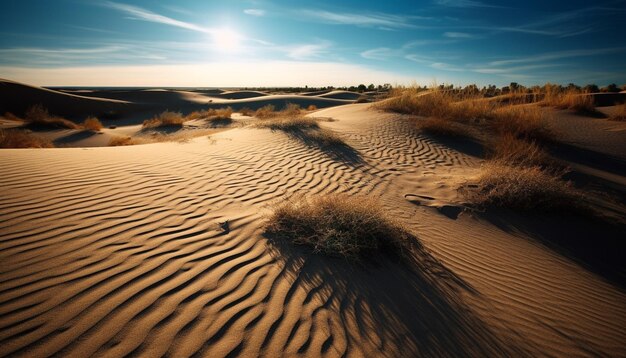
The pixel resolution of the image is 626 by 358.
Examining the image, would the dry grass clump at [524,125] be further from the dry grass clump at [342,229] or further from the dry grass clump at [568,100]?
the dry grass clump at [342,229]

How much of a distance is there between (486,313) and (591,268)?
7.25ft

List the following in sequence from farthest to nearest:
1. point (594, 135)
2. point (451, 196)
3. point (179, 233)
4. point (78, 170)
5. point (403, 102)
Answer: point (403, 102)
point (594, 135)
point (451, 196)
point (78, 170)
point (179, 233)

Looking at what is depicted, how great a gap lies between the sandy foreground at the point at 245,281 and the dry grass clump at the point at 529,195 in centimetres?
31

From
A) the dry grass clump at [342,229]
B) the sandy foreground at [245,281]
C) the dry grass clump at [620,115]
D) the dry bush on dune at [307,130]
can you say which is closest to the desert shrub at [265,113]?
the dry bush on dune at [307,130]

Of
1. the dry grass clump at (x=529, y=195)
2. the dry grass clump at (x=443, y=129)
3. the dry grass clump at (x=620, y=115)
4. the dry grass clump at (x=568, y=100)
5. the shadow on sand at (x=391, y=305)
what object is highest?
the dry grass clump at (x=568, y=100)

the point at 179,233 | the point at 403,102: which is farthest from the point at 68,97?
the point at 179,233

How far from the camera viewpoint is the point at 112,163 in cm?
521

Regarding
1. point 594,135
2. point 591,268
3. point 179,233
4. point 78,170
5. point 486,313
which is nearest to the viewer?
point 486,313

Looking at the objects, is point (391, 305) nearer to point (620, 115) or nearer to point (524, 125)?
point (524, 125)

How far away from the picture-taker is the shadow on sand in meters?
2.09

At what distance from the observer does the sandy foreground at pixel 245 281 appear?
1.94m

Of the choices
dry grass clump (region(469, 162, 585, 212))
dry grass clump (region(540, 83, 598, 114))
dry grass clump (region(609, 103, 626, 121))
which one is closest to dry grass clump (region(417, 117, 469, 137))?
dry grass clump (region(469, 162, 585, 212))

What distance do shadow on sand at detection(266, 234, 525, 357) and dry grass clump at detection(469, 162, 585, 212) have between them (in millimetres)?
2548

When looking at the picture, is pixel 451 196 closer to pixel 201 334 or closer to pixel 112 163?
pixel 201 334
